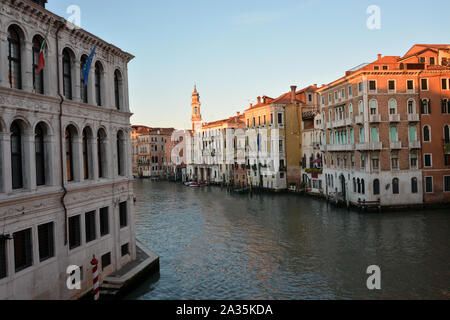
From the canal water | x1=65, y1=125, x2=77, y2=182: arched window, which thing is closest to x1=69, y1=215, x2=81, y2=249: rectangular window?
x1=65, y1=125, x2=77, y2=182: arched window

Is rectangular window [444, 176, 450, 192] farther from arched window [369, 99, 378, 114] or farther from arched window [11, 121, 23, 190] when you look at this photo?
arched window [11, 121, 23, 190]

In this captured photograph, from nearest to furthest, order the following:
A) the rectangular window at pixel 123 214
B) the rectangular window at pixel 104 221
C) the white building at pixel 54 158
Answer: the white building at pixel 54 158 < the rectangular window at pixel 104 221 < the rectangular window at pixel 123 214

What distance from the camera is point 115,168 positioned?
580 inches

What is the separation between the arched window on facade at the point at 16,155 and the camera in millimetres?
10133

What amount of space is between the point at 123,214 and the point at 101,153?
274cm

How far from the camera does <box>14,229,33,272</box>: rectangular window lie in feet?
32.4

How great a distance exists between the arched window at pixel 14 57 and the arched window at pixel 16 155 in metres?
1.07

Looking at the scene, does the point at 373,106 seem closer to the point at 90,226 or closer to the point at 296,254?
the point at 296,254

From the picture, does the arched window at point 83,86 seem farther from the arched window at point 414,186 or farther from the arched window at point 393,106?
the arched window at point 414,186

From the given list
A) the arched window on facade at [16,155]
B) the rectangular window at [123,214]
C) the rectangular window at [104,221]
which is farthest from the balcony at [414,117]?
the arched window on facade at [16,155]

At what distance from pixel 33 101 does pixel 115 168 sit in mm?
4775

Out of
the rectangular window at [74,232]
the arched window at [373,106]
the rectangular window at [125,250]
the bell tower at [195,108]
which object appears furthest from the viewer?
the bell tower at [195,108]

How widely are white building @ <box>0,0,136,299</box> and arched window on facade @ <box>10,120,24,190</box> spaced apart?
0.03 metres
